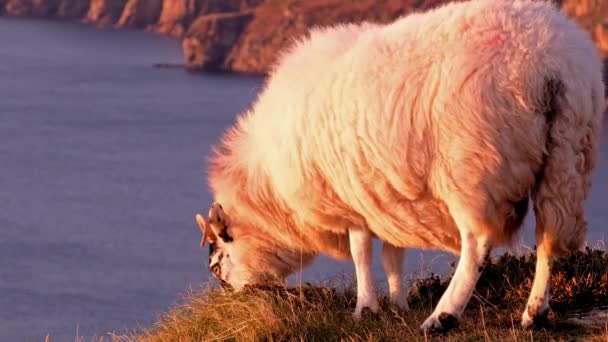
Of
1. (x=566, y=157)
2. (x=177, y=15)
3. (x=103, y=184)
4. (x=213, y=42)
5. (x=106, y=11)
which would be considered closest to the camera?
(x=566, y=157)

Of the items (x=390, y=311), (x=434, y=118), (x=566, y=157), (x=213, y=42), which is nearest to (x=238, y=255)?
(x=390, y=311)

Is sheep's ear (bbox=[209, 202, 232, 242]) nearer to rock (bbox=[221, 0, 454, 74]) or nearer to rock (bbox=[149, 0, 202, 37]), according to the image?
rock (bbox=[221, 0, 454, 74])

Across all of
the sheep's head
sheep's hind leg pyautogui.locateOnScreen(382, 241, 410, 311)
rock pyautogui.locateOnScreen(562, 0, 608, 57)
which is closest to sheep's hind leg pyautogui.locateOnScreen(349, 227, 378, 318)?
sheep's hind leg pyautogui.locateOnScreen(382, 241, 410, 311)

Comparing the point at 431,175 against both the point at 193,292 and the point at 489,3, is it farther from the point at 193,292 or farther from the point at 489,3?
the point at 193,292

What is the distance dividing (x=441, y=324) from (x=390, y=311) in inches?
38.5

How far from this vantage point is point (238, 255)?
9.09m

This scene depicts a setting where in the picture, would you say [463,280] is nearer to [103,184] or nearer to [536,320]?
[536,320]

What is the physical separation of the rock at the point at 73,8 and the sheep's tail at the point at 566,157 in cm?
18336

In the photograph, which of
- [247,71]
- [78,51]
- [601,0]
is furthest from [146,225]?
[78,51]

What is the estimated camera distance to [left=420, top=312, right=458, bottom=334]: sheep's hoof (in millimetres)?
7168

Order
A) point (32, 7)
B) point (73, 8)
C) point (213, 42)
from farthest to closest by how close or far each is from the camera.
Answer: point (32, 7)
point (73, 8)
point (213, 42)

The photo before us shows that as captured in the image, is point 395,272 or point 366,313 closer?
point 366,313

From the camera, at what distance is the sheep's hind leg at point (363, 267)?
798 cm

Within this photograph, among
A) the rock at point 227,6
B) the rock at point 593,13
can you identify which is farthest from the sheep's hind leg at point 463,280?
the rock at point 227,6
